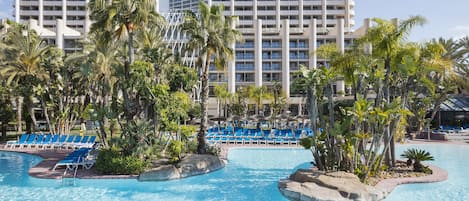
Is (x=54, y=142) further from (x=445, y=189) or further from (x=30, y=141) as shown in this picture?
(x=445, y=189)

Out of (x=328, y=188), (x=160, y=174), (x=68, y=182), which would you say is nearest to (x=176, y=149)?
(x=160, y=174)

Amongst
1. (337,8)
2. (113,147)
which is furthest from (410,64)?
(337,8)

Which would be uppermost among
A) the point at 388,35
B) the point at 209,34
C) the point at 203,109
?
the point at 209,34

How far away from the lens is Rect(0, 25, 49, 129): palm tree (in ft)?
80.6

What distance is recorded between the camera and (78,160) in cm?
1505

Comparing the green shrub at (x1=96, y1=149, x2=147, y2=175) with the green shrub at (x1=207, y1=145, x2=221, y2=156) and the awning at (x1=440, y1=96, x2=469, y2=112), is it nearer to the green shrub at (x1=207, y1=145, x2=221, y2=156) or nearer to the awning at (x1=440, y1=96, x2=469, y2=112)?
the green shrub at (x1=207, y1=145, x2=221, y2=156)

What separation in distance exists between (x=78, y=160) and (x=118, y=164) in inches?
82.4

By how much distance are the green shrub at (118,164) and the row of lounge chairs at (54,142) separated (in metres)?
8.09

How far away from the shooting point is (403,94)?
1491cm

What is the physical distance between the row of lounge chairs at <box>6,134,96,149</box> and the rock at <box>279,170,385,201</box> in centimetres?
1457

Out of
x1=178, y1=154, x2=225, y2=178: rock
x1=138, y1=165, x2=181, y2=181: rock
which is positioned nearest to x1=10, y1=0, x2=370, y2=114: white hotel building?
x1=178, y1=154, x2=225, y2=178: rock

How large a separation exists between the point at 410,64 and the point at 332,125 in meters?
3.48

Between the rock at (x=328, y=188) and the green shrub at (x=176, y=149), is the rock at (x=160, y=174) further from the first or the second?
the rock at (x=328, y=188)

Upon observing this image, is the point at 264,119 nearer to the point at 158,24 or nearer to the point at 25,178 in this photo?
the point at 158,24
